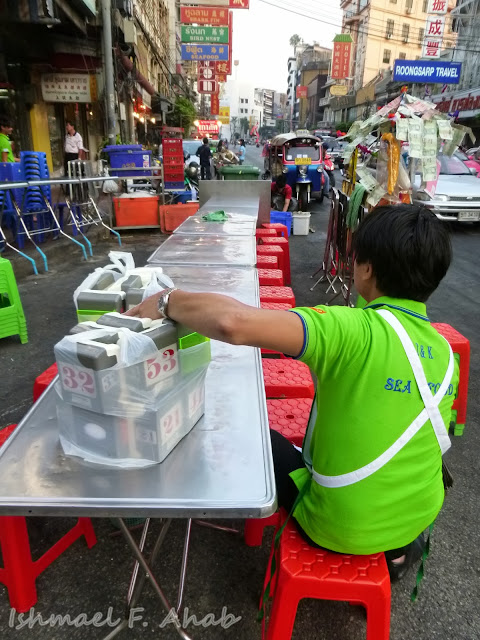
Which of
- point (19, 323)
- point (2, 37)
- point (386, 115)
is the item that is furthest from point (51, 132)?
point (386, 115)

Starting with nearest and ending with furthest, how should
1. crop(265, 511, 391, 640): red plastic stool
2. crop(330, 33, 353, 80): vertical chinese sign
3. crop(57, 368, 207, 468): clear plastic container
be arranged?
crop(57, 368, 207, 468): clear plastic container → crop(265, 511, 391, 640): red plastic stool → crop(330, 33, 353, 80): vertical chinese sign

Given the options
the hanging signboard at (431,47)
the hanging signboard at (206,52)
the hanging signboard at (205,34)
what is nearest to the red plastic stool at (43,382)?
the hanging signboard at (205,34)

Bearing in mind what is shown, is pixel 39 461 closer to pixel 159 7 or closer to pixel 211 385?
pixel 211 385

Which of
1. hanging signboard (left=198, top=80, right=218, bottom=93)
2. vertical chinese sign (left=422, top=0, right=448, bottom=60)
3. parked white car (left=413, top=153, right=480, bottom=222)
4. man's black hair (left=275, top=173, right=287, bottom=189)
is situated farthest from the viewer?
hanging signboard (left=198, top=80, right=218, bottom=93)

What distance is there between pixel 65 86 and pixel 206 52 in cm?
1110

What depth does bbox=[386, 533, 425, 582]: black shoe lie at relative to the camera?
5.88ft

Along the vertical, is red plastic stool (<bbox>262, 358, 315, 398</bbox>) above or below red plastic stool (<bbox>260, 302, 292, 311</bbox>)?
below

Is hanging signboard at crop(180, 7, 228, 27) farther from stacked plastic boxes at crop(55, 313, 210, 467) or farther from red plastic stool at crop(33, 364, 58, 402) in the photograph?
stacked plastic boxes at crop(55, 313, 210, 467)

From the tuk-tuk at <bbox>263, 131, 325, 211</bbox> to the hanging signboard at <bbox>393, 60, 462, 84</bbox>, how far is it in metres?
11.0

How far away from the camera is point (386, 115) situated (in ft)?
14.9

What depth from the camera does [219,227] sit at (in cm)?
534

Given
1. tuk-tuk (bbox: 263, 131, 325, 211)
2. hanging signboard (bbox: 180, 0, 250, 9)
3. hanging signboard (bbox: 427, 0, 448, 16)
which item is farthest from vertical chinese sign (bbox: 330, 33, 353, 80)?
tuk-tuk (bbox: 263, 131, 325, 211)

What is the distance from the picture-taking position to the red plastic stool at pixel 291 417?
2496mm

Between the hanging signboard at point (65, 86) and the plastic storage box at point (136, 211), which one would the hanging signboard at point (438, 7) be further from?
the plastic storage box at point (136, 211)
